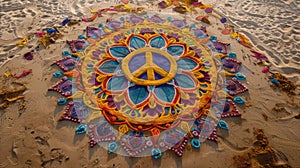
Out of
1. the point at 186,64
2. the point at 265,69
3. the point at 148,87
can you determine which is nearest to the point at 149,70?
the point at 148,87

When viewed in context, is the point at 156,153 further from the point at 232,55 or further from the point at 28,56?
the point at 28,56

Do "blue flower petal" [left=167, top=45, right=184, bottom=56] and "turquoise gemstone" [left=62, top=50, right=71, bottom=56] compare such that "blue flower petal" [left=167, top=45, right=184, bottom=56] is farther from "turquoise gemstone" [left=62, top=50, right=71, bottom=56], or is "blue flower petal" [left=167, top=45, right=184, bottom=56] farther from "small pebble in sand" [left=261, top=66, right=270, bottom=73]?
"turquoise gemstone" [left=62, top=50, right=71, bottom=56]

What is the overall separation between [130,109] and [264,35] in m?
4.13

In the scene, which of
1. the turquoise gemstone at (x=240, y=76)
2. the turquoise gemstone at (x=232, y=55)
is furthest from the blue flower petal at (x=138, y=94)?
the turquoise gemstone at (x=232, y=55)

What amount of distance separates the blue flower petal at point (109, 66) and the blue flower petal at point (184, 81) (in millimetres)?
1302

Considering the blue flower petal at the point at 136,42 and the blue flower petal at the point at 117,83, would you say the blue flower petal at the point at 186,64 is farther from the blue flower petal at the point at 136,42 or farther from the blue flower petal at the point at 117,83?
the blue flower petal at the point at 117,83

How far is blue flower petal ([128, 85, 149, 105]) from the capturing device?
14.4ft

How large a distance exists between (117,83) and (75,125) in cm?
113

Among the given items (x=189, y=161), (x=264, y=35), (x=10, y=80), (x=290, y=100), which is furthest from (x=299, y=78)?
(x=10, y=80)

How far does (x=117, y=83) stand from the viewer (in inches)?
183

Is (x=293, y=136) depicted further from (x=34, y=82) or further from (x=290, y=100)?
(x=34, y=82)

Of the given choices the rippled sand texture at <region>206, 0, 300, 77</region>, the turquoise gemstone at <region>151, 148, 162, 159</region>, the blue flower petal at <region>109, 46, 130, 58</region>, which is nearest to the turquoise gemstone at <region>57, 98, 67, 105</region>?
the blue flower petal at <region>109, 46, 130, 58</region>

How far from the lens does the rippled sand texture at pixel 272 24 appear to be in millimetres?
5543

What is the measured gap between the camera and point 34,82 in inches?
185
